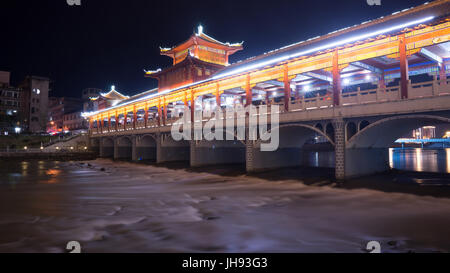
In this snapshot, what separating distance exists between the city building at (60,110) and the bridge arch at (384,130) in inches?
3547

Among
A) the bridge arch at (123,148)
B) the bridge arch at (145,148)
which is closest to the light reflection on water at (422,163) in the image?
the bridge arch at (145,148)

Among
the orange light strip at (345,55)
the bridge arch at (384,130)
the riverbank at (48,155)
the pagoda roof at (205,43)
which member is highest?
the pagoda roof at (205,43)

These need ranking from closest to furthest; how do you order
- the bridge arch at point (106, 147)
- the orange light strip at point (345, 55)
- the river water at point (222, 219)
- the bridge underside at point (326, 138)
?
the river water at point (222, 219) → the orange light strip at point (345, 55) → the bridge underside at point (326, 138) → the bridge arch at point (106, 147)

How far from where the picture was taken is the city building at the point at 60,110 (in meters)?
91.7

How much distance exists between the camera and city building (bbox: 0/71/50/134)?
68625mm

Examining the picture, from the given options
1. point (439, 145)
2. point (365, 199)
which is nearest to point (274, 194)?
point (365, 199)

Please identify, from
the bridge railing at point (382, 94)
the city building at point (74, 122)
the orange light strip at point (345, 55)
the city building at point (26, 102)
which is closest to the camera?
the bridge railing at point (382, 94)

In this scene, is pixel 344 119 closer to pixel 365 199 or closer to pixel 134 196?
pixel 365 199

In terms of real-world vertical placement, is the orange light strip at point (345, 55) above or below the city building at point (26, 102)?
below

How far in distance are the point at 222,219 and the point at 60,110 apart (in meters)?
97.9

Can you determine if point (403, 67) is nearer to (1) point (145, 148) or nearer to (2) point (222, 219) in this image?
(2) point (222, 219)

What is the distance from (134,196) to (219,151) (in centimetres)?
1555

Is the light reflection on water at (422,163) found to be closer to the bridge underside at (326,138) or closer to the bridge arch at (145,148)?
the bridge underside at (326,138)
